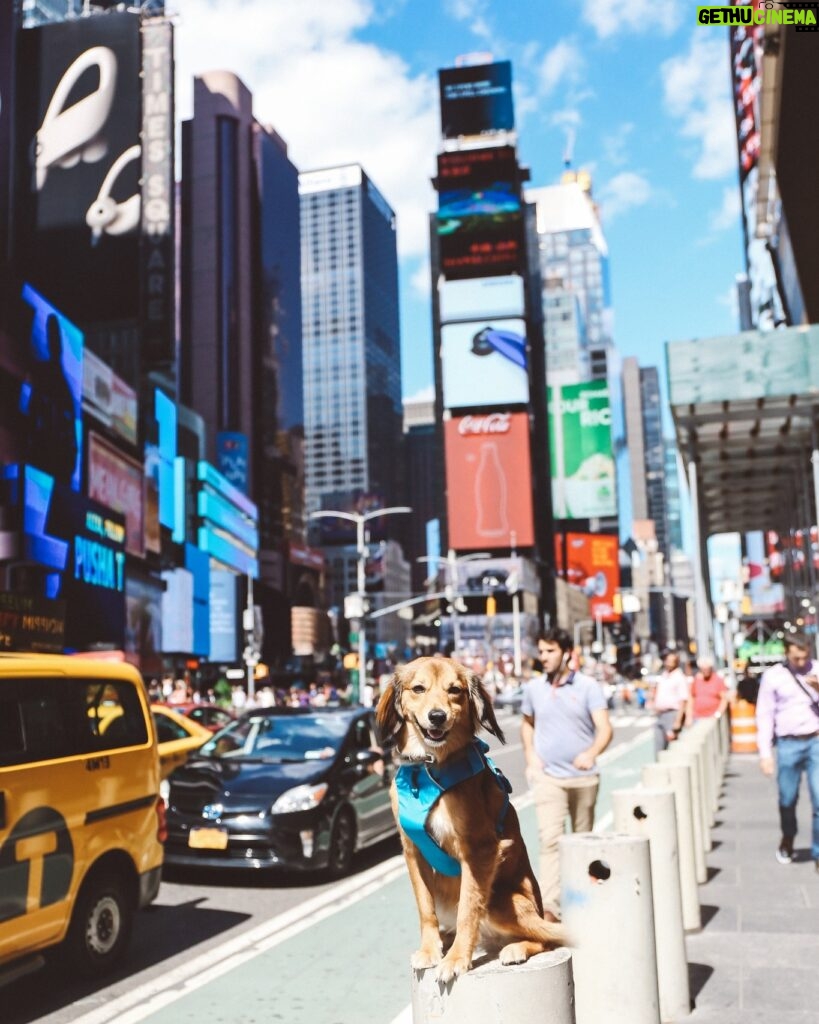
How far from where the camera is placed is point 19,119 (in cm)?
6494

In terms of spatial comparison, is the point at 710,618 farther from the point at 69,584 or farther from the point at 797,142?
the point at 69,584

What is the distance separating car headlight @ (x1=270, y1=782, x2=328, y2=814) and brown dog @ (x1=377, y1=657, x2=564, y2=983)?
6.04 meters

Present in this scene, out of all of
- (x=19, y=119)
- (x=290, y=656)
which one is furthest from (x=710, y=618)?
(x=290, y=656)

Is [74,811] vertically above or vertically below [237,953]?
above

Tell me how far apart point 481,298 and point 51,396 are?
285 feet

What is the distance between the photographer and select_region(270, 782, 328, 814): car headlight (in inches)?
369

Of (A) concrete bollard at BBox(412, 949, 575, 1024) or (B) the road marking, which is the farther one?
(B) the road marking

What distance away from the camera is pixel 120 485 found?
196 feet

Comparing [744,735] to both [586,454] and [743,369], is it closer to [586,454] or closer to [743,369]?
[743,369]

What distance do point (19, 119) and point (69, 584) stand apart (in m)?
32.4

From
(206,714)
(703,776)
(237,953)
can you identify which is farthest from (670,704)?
(237,953)

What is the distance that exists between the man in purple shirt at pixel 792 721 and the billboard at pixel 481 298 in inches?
4698

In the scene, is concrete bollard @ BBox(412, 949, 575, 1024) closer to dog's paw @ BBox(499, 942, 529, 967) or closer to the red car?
dog's paw @ BBox(499, 942, 529, 967)

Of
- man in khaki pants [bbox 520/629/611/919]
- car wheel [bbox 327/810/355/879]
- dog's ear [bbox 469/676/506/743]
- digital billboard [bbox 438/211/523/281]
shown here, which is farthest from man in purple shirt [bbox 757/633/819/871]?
digital billboard [bbox 438/211/523/281]
